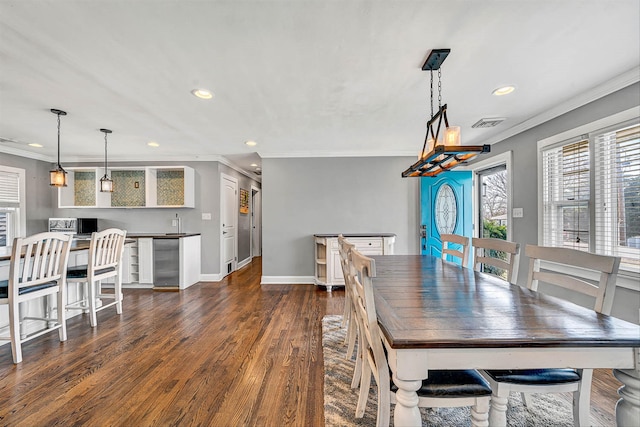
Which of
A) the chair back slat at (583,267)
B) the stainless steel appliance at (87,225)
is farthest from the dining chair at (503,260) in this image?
the stainless steel appliance at (87,225)

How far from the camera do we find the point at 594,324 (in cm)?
107

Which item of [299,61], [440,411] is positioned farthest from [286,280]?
[299,61]

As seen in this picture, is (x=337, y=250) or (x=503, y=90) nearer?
(x=503, y=90)

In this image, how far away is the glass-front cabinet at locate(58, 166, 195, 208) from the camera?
15.9ft

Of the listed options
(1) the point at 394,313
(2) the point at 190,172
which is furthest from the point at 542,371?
(2) the point at 190,172

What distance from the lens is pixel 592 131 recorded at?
8.17ft

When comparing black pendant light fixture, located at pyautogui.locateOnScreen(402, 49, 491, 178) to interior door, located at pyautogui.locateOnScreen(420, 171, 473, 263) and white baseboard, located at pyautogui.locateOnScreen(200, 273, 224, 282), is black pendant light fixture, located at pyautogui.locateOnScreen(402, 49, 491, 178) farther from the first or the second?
white baseboard, located at pyautogui.locateOnScreen(200, 273, 224, 282)

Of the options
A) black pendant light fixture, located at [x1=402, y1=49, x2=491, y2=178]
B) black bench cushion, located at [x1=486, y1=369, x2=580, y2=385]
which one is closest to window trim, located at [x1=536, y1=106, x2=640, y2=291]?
black pendant light fixture, located at [x1=402, y1=49, x2=491, y2=178]

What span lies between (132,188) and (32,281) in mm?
3099

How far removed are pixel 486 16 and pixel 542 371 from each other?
6.17ft

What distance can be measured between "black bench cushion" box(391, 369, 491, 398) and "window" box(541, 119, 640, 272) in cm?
212

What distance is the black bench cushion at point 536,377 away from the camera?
1.15m

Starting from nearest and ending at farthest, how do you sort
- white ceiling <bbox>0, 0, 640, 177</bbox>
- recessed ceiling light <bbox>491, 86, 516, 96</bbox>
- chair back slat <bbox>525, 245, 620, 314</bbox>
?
chair back slat <bbox>525, 245, 620, 314</bbox> → white ceiling <bbox>0, 0, 640, 177</bbox> → recessed ceiling light <bbox>491, 86, 516, 96</bbox>

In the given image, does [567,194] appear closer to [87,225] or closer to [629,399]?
[629,399]
